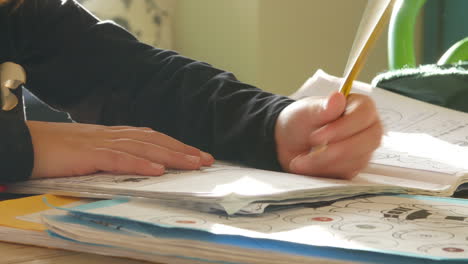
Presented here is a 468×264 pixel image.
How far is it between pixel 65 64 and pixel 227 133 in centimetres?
26

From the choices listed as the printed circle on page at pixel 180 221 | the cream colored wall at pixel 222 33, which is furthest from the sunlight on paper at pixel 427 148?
the cream colored wall at pixel 222 33

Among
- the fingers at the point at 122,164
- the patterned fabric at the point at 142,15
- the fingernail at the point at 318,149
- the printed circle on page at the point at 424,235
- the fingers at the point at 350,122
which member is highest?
the patterned fabric at the point at 142,15

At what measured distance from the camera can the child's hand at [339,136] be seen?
58 cm

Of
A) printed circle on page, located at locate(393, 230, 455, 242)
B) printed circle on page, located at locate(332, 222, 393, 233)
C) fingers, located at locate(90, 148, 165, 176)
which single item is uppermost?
printed circle on page, located at locate(393, 230, 455, 242)

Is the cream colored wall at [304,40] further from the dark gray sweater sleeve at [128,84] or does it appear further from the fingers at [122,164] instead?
the fingers at [122,164]

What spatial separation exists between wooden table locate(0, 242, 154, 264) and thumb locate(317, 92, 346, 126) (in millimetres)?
256

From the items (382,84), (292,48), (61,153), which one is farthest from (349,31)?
(61,153)

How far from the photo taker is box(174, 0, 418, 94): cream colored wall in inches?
85.8

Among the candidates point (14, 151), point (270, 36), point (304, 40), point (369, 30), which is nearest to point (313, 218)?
point (369, 30)

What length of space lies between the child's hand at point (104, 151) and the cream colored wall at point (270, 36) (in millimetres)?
1561

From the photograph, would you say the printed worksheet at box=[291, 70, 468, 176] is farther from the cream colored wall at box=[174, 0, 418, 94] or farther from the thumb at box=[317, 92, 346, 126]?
the cream colored wall at box=[174, 0, 418, 94]

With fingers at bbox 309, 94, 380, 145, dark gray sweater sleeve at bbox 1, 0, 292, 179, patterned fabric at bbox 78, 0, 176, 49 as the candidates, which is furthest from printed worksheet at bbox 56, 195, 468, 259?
patterned fabric at bbox 78, 0, 176, 49

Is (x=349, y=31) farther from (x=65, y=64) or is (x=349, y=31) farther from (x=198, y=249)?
(x=198, y=249)

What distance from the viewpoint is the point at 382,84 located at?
38.9 inches
